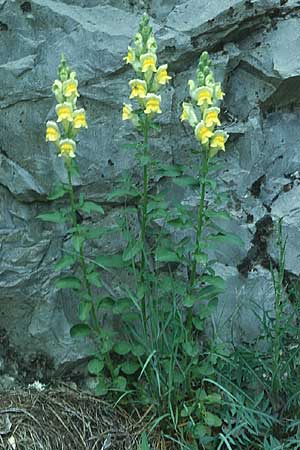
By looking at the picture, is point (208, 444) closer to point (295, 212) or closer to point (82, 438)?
point (82, 438)

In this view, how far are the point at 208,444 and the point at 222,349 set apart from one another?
0.98 ft

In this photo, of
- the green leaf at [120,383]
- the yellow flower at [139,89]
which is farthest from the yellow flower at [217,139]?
the green leaf at [120,383]

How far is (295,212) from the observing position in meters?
2.64

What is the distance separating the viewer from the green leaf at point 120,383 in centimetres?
245

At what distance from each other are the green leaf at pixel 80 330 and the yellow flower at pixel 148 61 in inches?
32.5

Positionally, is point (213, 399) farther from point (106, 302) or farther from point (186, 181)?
point (186, 181)

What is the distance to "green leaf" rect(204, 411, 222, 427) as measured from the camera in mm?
2362

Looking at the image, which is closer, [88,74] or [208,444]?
[208,444]

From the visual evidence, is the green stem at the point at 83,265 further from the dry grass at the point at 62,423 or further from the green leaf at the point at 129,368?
the dry grass at the point at 62,423

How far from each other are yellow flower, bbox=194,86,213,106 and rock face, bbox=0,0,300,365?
0.49m

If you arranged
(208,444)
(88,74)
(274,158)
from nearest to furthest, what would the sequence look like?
1. (208,444)
2. (88,74)
3. (274,158)

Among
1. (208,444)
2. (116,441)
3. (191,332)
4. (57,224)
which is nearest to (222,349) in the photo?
(191,332)

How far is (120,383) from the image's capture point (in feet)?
8.04

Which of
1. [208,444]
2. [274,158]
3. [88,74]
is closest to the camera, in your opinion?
[208,444]
